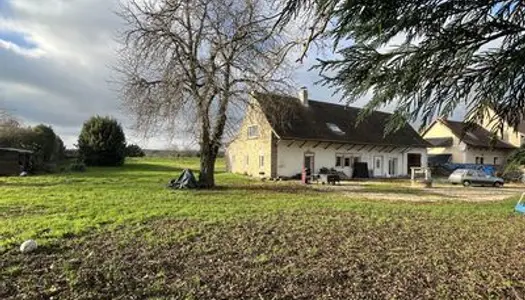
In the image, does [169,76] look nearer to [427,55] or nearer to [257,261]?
[257,261]

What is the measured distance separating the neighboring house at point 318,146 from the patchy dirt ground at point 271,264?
16.1m

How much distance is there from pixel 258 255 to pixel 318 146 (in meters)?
22.3

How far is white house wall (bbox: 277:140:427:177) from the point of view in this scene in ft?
84.3

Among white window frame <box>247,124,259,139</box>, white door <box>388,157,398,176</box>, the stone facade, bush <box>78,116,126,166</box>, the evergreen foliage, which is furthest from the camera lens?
bush <box>78,116,126,166</box>

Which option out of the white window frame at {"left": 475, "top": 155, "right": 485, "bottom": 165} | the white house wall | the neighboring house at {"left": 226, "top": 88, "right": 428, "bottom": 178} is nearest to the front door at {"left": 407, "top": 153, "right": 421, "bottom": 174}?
the neighboring house at {"left": 226, "top": 88, "right": 428, "bottom": 178}

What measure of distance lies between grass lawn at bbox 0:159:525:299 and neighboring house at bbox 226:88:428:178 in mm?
14654

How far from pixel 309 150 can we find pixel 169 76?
13.6m

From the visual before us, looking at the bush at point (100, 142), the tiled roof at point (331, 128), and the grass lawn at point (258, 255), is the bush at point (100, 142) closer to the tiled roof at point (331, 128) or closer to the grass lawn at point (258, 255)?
the tiled roof at point (331, 128)

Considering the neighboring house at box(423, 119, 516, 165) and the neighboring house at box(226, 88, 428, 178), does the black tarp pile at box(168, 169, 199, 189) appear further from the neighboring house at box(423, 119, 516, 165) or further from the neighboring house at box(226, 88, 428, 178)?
the neighboring house at box(423, 119, 516, 165)

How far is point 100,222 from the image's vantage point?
762 cm

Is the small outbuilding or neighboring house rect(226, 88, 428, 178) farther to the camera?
neighboring house rect(226, 88, 428, 178)

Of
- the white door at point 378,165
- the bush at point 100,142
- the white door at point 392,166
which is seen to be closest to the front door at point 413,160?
the white door at point 392,166

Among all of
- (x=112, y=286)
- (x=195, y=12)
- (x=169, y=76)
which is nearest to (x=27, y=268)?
(x=112, y=286)

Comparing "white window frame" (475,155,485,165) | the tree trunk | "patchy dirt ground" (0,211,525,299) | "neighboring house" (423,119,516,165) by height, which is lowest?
"patchy dirt ground" (0,211,525,299)
